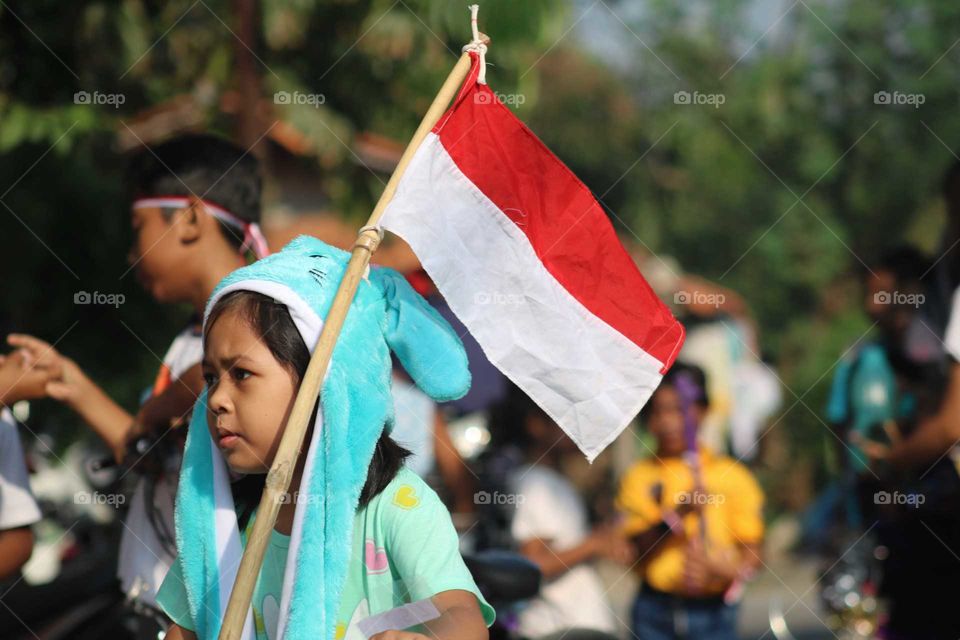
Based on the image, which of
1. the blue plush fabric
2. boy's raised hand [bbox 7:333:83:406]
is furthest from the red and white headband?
the blue plush fabric

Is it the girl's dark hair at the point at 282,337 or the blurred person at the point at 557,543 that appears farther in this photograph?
the blurred person at the point at 557,543

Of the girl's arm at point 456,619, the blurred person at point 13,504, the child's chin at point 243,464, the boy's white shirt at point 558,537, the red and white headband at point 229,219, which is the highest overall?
the red and white headband at point 229,219

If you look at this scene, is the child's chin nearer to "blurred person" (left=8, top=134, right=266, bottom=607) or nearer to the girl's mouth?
the girl's mouth

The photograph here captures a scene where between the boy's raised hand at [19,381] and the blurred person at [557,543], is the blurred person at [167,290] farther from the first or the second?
the blurred person at [557,543]

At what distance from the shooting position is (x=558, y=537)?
5.98 meters

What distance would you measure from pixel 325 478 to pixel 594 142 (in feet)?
62.4

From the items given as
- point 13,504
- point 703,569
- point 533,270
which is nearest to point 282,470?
point 533,270

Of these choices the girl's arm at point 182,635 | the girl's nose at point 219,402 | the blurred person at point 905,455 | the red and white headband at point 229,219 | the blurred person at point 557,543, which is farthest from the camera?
the blurred person at point 557,543

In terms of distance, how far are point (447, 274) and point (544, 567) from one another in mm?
3001

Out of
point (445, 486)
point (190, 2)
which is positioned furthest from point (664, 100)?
point (445, 486)

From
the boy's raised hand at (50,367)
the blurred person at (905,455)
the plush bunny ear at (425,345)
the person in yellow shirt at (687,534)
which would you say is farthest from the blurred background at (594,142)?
the plush bunny ear at (425,345)

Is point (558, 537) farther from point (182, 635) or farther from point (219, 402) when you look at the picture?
point (219, 402)

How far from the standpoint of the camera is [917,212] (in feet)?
60.1

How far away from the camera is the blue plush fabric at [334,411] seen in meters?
2.54
